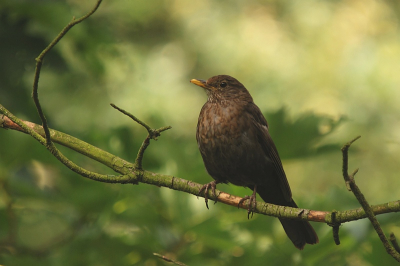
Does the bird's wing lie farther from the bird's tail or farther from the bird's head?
the bird's head

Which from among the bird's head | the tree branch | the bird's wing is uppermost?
the bird's head

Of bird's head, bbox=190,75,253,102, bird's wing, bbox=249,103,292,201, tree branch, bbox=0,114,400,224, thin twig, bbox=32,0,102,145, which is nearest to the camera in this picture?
thin twig, bbox=32,0,102,145

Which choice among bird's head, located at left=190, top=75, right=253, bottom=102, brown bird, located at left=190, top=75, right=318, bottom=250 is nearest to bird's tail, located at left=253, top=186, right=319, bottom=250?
brown bird, located at left=190, top=75, right=318, bottom=250

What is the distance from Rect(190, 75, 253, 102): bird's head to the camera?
4570 millimetres

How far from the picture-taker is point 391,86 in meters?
8.69

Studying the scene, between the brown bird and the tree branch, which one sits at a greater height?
the brown bird

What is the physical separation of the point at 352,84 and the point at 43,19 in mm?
6777

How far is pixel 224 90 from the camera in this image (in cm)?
469

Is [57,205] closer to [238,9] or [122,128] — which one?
[122,128]

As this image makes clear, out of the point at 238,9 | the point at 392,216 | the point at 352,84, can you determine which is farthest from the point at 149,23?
the point at 392,216

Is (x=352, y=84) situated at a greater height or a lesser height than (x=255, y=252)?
greater

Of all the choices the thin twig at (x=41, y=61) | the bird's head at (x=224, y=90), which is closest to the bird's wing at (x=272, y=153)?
the bird's head at (x=224, y=90)

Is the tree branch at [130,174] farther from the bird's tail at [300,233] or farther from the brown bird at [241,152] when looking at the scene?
the brown bird at [241,152]

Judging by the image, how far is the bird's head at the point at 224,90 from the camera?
4570mm
